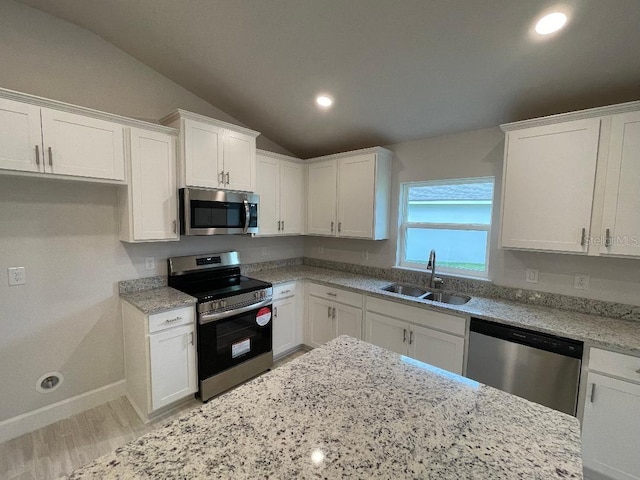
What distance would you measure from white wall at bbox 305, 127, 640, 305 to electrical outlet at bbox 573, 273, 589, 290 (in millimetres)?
23

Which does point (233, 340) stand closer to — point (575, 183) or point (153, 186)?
point (153, 186)

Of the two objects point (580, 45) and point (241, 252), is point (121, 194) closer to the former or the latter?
point (241, 252)

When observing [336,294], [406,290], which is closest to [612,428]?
[406,290]

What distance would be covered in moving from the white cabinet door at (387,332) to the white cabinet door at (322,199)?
113 cm

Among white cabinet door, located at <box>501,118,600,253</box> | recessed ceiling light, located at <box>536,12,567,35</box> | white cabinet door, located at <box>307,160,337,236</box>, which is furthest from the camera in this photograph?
white cabinet door, located at <box>307,160,337,236</box>

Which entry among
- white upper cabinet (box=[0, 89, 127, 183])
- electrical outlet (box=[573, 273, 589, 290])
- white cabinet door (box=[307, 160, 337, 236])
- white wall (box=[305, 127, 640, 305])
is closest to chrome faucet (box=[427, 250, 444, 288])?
white wall (box=[305, 127, 640, 305])

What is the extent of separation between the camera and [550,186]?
6.64 feet

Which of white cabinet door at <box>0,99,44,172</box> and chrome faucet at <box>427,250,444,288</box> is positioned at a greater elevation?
white cabinet door at <box>0,99,44,172</box>

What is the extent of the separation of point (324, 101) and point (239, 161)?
1006mm

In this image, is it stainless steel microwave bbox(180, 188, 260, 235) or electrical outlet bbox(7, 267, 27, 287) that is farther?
stainless steel microwave bbox(180, 188, 260, 235)

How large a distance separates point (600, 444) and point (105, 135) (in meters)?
3.85

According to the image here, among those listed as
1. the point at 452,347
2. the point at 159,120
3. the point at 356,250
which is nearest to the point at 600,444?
the point at 452,347

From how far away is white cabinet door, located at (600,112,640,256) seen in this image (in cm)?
175

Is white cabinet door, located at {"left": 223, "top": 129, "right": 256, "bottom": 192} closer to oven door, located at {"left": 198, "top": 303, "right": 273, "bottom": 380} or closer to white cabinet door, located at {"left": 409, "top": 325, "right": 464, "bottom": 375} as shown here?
oven door, located at {"left": 198, "top": 303, "right": 273, "bottom": 380}
